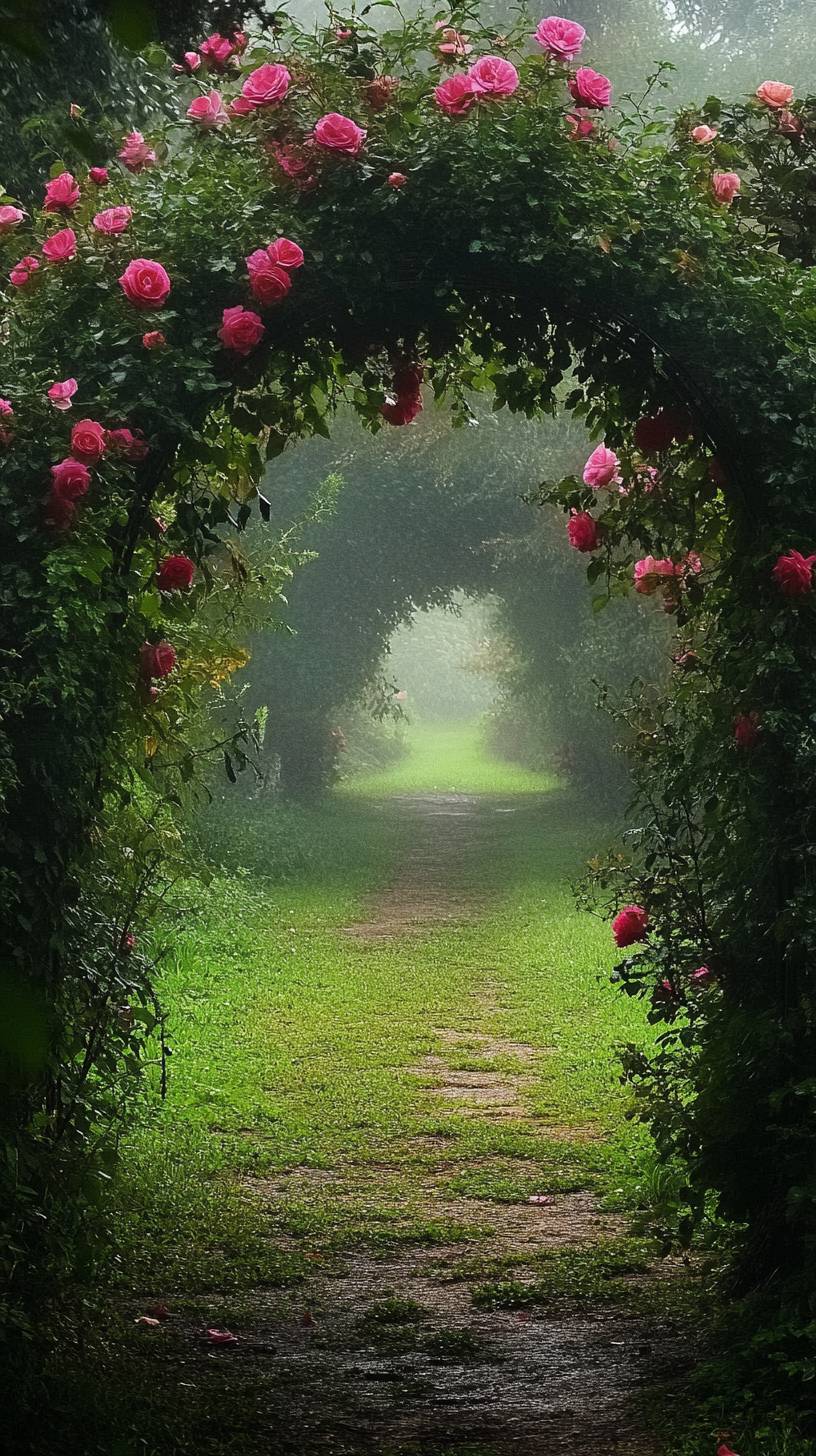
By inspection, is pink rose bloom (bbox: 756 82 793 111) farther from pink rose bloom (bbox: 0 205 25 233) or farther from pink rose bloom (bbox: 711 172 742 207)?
pink rose bloom (bbox: 0 205 25 233)

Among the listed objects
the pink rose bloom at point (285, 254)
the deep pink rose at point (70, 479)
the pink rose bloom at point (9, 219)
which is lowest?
the deep pink rose at point (70, 479)

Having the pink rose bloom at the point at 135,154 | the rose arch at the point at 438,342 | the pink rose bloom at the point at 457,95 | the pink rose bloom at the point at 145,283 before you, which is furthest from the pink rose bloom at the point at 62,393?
the pink rose bloom at the point at 457,95

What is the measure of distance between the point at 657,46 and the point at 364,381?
Answer: 967 inches

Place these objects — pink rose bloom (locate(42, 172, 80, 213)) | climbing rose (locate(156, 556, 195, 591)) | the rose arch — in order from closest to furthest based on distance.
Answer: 1. the rose arch
2. pink rose bloom (locate(42, 172, 80, 213))
3. climbing rose (locate(156, 556, 195, 591))

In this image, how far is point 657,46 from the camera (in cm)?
2641

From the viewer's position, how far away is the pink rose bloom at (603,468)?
505cm

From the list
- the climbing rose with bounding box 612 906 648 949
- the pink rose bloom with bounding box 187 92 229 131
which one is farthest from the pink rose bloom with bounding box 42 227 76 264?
the climbing rose with bounding box 612 906 648 949

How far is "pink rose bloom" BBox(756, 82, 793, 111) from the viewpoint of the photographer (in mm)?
4676

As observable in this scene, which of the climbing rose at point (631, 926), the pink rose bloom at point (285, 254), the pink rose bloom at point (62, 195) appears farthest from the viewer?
the climbing rose at point (631, 926)

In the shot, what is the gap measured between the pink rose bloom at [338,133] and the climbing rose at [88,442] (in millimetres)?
1120

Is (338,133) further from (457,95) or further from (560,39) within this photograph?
(560,39)

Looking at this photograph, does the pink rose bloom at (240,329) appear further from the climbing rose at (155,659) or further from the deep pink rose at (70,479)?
the climbing rose at (155,659)

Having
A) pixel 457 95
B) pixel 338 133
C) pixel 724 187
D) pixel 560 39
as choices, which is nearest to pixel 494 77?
pixel 457 95

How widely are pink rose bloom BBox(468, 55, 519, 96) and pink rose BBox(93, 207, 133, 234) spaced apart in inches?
43.0
